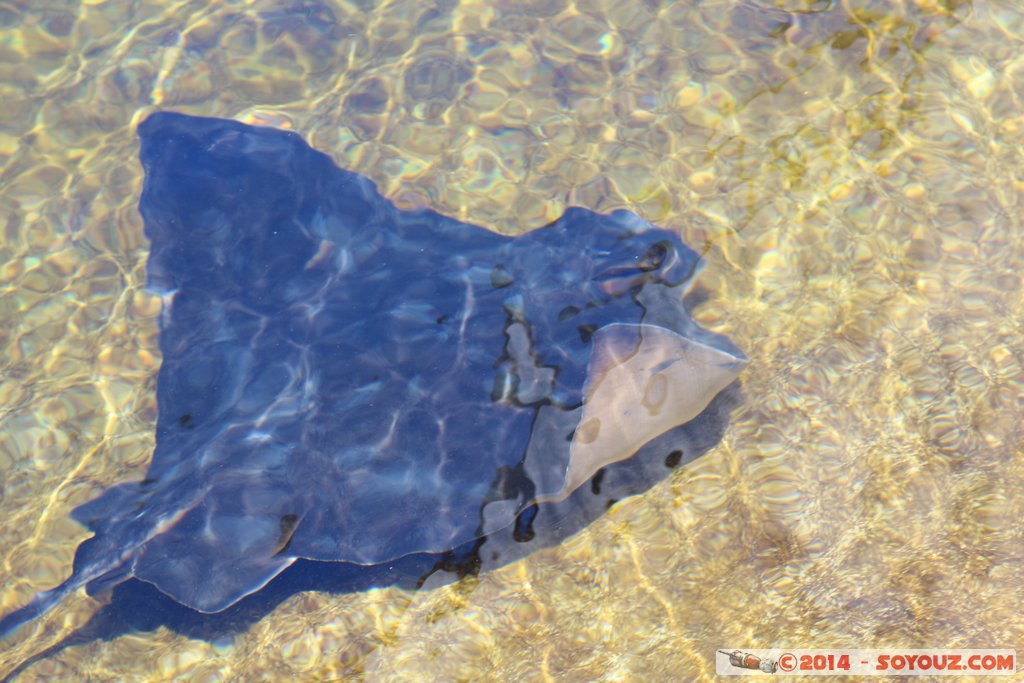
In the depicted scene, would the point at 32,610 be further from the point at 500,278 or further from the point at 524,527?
the point at 500,278

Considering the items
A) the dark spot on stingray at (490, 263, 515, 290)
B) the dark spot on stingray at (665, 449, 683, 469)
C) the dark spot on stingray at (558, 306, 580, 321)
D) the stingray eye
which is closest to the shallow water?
the dark spot on stingray at (665, 449, 683, 469)

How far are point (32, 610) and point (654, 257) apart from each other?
4.58 meters

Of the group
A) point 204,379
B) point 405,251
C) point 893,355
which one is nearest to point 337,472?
point 204,379

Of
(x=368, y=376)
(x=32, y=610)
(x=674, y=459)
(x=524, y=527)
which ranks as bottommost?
(x=32, y=610)

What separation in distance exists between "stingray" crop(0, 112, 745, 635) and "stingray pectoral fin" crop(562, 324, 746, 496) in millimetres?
11

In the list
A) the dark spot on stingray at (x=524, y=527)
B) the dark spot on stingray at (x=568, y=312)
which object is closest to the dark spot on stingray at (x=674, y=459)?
the dark spot on stingray at (x=524, y=527)

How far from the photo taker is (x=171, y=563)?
14.1 ft

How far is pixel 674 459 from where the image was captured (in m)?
4.70

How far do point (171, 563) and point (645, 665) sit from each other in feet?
8.68

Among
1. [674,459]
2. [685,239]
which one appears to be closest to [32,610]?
[674,459]

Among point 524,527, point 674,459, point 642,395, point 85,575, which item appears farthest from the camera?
point 674,459

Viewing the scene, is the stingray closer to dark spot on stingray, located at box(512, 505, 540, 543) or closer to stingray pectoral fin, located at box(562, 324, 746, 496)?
stingray pectoral fin, located at box(562, 324, 746, 496)

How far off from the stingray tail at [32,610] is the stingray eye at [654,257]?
4.02 meters

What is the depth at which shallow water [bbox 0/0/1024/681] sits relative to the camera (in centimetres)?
425
